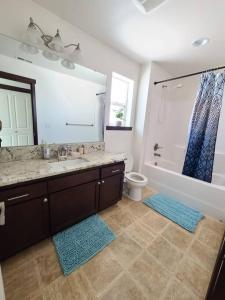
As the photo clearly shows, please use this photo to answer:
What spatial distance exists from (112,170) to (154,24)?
1804 mm

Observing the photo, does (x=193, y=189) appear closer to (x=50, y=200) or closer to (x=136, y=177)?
(x=136, y=177)

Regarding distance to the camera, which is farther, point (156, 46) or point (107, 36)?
point (156, 46)

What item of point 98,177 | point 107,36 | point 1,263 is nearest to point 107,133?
point 98,177

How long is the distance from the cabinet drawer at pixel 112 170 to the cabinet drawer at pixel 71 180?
4.3 inches

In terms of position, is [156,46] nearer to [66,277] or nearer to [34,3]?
[34,3]

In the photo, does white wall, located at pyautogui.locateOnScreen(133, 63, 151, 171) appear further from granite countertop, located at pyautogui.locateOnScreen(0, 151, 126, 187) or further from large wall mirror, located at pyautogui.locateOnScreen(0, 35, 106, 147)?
granite countertop, located at pyautogui.locateOnScreen(0, 151, 126, 187)

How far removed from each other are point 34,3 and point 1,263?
257 centimetres

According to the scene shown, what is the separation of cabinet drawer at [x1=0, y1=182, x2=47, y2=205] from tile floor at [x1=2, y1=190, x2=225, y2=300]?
0.63 m

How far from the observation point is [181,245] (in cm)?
151

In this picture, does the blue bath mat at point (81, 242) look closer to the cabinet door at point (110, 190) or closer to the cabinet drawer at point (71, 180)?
the cabinet door at point (110, 190)

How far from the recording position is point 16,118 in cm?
148

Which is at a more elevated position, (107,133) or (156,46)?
(156,46)

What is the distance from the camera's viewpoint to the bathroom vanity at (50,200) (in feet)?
3.65

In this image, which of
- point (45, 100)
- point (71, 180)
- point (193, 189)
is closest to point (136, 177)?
point (193, 189)
